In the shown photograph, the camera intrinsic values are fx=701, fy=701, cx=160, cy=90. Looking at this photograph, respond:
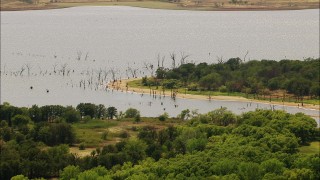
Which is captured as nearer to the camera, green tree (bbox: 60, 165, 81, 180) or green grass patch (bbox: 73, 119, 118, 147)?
green tree (bbox: 60, 165, 81, 180)

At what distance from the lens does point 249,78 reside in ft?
225

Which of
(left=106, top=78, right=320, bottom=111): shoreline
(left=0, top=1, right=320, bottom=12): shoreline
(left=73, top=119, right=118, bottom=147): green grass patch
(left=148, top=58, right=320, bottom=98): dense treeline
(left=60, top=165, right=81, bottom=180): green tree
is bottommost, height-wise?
(left=60, top=165, right=81, bottom=180): green tree

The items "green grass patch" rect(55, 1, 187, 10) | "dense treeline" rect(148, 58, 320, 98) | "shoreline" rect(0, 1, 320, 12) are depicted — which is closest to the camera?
"dense treeline" rect(148, 58, 320, 98)

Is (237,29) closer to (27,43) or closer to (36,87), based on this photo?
(27,43)

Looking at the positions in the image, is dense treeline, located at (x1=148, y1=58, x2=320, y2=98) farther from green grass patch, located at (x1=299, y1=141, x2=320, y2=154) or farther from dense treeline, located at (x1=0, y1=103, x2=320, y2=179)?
green grass patch, located at (x1=299, y1=141, x2=320, y2=154)

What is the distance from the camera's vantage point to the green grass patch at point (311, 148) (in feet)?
140

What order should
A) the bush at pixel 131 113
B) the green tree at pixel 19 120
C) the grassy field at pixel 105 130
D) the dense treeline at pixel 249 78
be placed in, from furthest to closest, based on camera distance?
1. the dense treeline at pixel 249 78
2. the bush at pixel 131 113
3. the green tree at pixel 19 120
4. the grassy field at pixel 105 130

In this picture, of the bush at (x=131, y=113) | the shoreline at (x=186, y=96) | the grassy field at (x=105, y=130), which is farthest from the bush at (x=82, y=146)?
the shoreline at (x=186, y=96)

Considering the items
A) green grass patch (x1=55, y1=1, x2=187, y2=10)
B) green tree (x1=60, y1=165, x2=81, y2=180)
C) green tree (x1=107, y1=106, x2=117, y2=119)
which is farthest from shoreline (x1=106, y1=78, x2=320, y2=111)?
green grass patch (x1=55, y1=1, x2=187, y2=10)

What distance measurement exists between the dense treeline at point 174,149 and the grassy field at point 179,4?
311 ft

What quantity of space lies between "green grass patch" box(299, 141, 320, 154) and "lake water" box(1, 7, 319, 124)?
497 inches

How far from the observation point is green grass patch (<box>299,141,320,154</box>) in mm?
42641

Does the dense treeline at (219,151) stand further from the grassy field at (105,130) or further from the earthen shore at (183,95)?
the earthen shore at (183,95)

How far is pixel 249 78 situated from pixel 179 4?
79.4m
